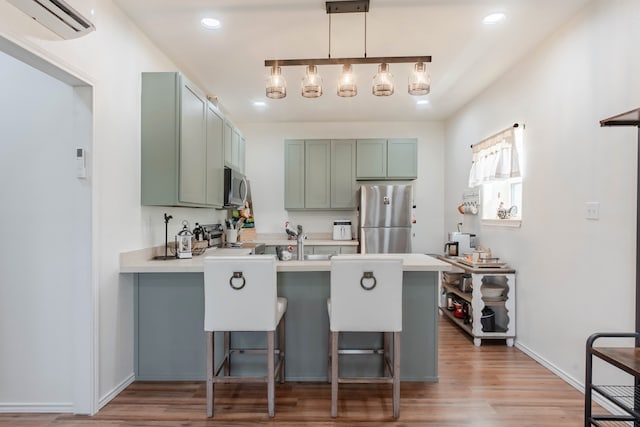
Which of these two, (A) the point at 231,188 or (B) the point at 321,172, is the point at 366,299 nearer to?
(A) the point at 231,188

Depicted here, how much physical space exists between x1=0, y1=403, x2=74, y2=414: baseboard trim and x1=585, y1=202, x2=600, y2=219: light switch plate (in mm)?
3543

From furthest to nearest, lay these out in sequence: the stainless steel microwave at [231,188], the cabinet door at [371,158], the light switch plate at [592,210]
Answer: the cabinet door at [371,158], the stainless steel microwave at [231,188], the light switch plate at [592,210]

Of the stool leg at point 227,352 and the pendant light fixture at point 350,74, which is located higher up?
the pendant light fixture at point 350,74

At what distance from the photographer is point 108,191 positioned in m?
2.25

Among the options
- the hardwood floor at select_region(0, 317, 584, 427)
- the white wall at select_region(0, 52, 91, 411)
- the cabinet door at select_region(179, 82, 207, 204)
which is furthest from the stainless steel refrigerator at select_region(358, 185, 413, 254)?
the white wall at select_region(0, 52, 91, 411)

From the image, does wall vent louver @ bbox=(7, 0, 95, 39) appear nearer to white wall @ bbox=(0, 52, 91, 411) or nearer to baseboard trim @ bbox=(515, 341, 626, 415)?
white wall @ bbox=(0, 52, 91, 411)

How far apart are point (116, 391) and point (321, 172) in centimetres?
341

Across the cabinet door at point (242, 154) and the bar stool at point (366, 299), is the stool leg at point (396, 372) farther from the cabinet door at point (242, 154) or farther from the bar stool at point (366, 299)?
the cabinet door at point (242, 154)

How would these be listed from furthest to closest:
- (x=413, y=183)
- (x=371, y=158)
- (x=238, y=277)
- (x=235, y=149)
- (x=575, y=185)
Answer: (x=413, y=183) → (x=371, y=158) → (x=235, y=149) → (x=575, y=185) → (x=238, y=277)

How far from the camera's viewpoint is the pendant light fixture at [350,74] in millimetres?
2227

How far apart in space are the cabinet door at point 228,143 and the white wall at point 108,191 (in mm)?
1270

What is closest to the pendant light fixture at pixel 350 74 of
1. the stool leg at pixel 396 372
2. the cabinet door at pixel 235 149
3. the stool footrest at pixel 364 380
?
the stool leg at pixel 396 372

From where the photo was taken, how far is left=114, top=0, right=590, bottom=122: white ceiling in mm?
2354

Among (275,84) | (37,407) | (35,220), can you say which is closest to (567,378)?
(275,84)
